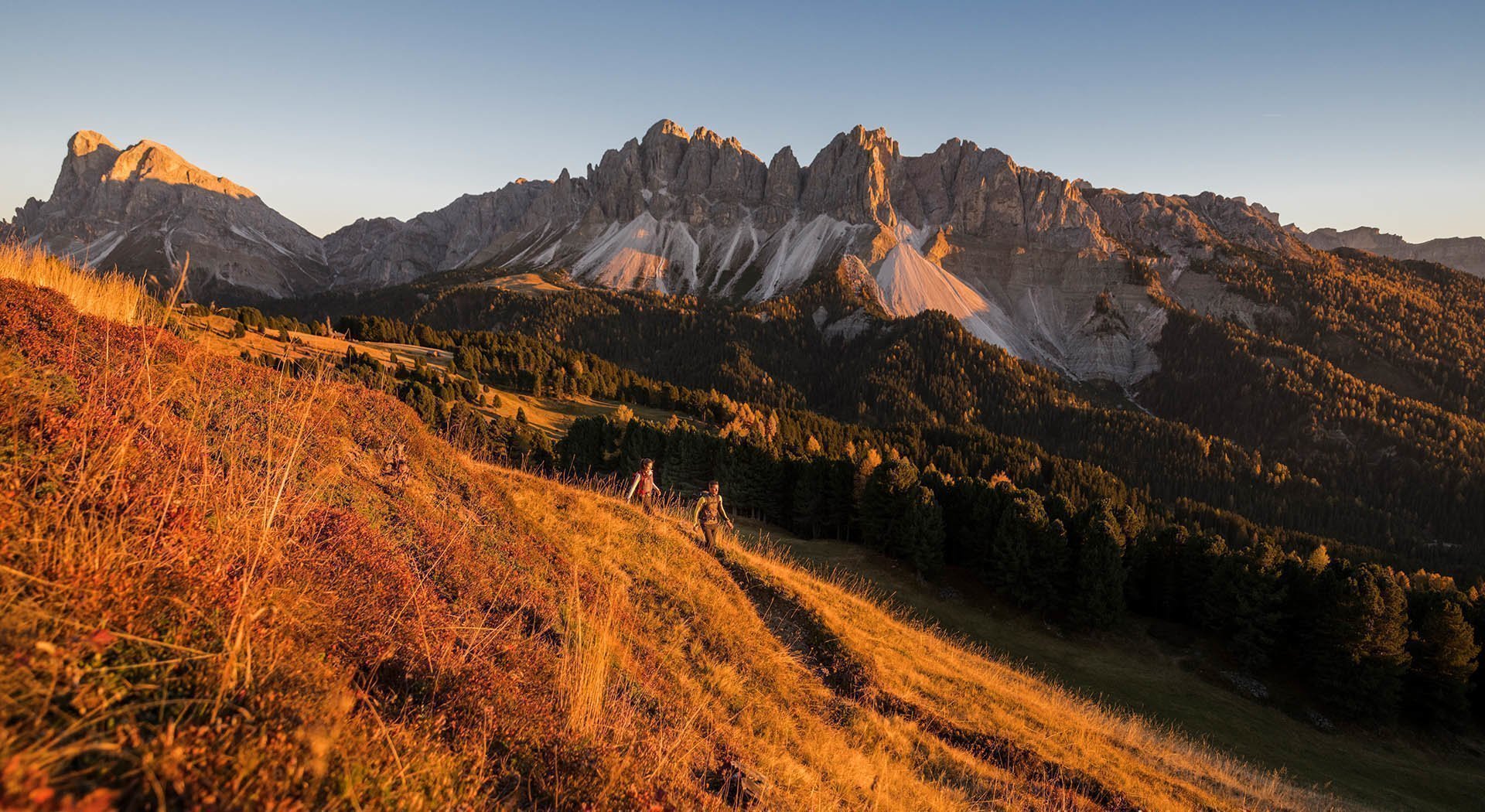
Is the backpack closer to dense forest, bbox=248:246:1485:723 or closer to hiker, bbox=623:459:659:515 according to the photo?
hiker, bbox=623:459:659:515

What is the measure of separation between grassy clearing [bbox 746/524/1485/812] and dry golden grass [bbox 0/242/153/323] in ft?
61.9

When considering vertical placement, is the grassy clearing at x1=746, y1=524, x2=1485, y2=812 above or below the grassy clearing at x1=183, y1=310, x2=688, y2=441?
below

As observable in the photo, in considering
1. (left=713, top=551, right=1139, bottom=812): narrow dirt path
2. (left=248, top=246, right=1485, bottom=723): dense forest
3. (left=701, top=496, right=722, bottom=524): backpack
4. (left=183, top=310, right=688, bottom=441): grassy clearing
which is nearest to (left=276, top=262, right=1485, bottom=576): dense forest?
(left=248, top=246, right=1485, bottom=723): dense forest

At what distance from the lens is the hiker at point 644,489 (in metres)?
15.2

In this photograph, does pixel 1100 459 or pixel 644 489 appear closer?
pixel 644 489

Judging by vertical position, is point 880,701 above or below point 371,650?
below

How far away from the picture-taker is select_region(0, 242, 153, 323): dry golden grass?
31.7 feet

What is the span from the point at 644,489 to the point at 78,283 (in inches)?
451

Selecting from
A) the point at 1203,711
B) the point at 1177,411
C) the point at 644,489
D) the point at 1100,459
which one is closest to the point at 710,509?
the point at 644,489

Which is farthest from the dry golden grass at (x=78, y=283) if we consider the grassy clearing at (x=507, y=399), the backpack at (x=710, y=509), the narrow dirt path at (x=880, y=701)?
the grassy clearing at (x=507, y=399)

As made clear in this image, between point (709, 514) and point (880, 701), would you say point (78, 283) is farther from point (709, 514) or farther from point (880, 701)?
point (880, 701)

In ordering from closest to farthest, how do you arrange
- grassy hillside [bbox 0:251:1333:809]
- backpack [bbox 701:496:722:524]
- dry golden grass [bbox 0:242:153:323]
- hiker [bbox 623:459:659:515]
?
1. grassy hillside [bbox 0:251:1333:809]
2. dry golden grass [bbox 0:242:153:323]
3. backpack [bbox 701:496:722:524]
4. hiker [bbox 623:459:659:515]

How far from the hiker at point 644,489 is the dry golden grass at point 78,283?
965 cm

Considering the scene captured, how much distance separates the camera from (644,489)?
15.8 metres
